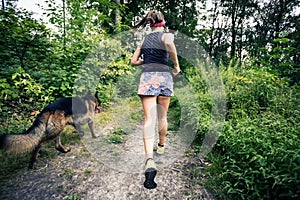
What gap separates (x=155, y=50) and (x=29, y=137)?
5.98 feet

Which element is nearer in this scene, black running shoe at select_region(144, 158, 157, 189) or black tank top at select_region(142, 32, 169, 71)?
black running shoe at select_region(144, 158, 157, 189)

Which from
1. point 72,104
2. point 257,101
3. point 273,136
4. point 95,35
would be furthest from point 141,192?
point 95,35

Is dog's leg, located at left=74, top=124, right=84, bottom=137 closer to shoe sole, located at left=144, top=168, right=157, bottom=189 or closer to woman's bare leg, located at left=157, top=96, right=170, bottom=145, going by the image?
woman's bare leg, located at left=157, top=96, right=170, bottom=145

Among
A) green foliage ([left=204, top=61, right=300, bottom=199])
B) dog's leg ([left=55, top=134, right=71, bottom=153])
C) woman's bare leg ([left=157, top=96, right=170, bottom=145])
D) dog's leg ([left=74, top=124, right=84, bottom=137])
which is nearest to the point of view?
green foliage ([left=204, top=61, right=300, bottom=199])

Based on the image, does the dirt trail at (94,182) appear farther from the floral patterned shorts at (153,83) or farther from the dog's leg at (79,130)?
the floral patterned shorts at (153,83)

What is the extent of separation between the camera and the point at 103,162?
2742 millimetres

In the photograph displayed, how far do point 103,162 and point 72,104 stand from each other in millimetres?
1148

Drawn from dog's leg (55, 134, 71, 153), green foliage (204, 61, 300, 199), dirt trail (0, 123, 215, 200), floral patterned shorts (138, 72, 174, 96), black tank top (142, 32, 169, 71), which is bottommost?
dirt trail (0, 123, 215, 200)

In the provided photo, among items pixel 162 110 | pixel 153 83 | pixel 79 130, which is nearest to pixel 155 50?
pixel 153 83

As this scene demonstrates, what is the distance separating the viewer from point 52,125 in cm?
264

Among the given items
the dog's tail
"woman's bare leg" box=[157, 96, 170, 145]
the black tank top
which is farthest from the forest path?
the black tank top

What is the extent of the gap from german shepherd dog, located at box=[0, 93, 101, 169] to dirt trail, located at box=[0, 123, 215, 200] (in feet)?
1.03

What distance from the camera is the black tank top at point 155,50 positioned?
208 cm

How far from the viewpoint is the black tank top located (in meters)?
2.08
